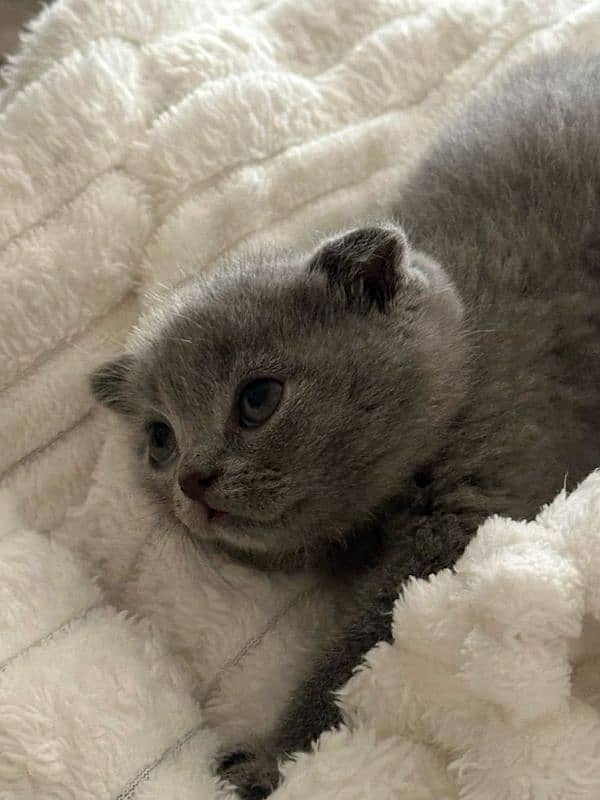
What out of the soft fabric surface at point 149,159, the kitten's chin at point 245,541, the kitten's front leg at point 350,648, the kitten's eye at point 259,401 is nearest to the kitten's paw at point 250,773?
the kitten's front leg at point 350,648

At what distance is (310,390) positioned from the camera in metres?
1.00

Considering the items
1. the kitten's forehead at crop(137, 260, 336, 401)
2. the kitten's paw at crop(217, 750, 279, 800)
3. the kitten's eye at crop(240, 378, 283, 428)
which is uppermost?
the kitten's forehead at crop(137, 260, 336, 401)

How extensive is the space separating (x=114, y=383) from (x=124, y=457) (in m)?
0.11

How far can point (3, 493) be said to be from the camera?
1.29m

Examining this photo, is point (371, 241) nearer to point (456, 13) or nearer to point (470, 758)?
point (470, 758)

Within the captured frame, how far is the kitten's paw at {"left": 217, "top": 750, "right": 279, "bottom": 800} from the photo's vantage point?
941mm

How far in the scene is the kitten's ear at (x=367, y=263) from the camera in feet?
3.38

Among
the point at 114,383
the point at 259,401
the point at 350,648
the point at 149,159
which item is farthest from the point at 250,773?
the point at 149,159

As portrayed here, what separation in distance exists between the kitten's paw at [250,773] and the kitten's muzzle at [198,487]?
0.28m

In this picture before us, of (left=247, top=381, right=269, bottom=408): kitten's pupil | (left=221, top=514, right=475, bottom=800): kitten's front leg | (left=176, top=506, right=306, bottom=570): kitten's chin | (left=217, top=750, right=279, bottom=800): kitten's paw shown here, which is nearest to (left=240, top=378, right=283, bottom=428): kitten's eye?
(left=247, top=381, right=269, bottom=408): kitten's pupil

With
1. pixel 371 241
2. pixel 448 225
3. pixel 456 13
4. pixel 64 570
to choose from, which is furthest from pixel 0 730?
pixel 456 13

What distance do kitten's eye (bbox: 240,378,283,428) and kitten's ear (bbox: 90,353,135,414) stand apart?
27 centimetres

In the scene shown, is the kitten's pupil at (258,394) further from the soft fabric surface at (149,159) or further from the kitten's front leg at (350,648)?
the soft fabric surface at (149,159)

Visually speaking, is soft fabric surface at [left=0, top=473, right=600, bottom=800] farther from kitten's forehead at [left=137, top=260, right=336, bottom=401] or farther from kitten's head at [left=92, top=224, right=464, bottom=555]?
kitten's forehead at [left=137, top=260, right=336, bottom=401]
